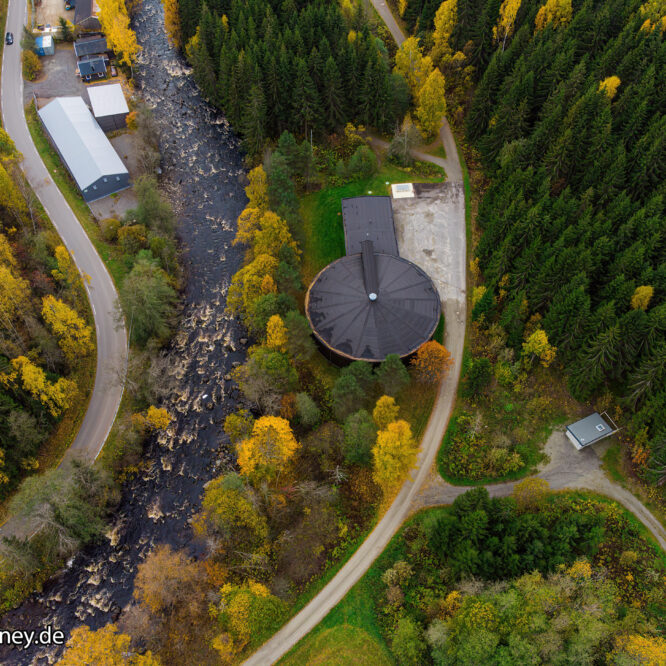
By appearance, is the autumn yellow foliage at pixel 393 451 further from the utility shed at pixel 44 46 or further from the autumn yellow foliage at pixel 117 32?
the utility shed at pixel 44 46

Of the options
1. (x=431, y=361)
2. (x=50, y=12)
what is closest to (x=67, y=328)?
(x=431, y=361)

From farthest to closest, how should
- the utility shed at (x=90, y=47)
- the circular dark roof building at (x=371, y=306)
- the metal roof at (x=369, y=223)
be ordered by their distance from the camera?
the utility shed at (x=90, y=47) → the metal roof at (x=369, y=223) → the circular dark roof building at (x=371, y=306)

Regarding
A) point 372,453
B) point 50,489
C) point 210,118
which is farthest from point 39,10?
point 372,453

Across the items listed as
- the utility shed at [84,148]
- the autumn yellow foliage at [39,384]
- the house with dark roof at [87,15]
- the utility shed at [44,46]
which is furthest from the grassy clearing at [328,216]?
the house with dark roof at [87,15]

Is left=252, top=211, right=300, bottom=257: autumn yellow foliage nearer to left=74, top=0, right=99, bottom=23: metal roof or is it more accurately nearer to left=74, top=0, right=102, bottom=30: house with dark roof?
left=74, top=0, right=102, bottom=30: house with dark roof

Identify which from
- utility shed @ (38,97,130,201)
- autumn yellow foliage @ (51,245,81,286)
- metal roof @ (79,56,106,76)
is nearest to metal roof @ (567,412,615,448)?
autumn yellow foliage @ (51,245,81,286)

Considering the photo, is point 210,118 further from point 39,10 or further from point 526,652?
point 526,652

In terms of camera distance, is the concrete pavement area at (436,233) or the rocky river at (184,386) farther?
the concrete pavement area at (436,233)

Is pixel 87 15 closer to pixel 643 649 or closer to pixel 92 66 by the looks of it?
pixel 92 66
